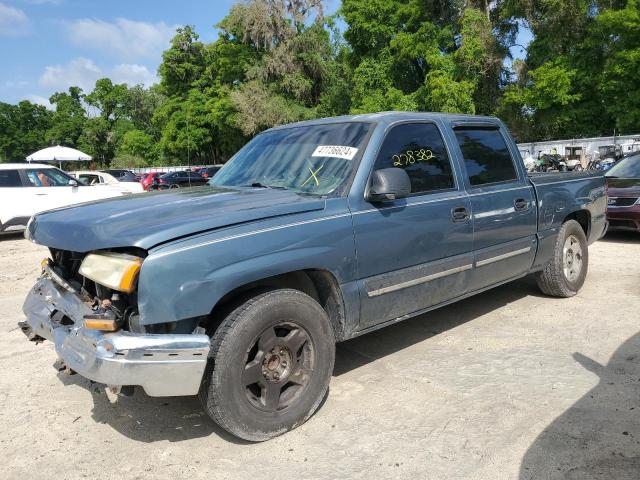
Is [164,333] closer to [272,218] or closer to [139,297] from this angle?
[139,297]

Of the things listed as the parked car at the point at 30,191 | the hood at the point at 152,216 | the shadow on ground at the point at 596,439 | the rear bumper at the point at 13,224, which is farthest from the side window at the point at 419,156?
the rear bumper at the point at 13,224

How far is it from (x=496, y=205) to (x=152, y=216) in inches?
113

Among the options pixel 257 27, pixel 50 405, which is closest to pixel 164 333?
pixel 50 405

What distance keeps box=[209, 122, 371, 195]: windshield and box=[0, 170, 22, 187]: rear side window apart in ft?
32.7

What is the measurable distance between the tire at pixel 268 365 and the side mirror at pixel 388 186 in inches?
33.3

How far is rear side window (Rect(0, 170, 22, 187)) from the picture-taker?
40.6 feet

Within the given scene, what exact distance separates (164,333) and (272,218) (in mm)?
874

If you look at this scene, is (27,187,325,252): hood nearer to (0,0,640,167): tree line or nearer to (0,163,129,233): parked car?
(0,163,129,233): parked car

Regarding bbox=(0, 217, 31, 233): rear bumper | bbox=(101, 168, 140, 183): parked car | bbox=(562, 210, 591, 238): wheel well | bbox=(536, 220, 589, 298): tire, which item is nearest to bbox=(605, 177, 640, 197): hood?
bbox=(562, 210, 591, 238): wheel well

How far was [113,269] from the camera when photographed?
2.78 metres

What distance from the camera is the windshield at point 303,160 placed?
373 centimetres

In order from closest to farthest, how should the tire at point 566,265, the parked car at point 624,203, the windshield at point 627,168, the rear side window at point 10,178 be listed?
the tire at point 566,265
the parked car at point 624,203
the windshield at point 627,168
the rear side window at point 10,178

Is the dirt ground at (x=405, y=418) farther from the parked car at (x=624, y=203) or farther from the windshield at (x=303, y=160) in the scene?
→ the parked car at (x=624, y=203)

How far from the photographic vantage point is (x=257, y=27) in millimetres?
40688
